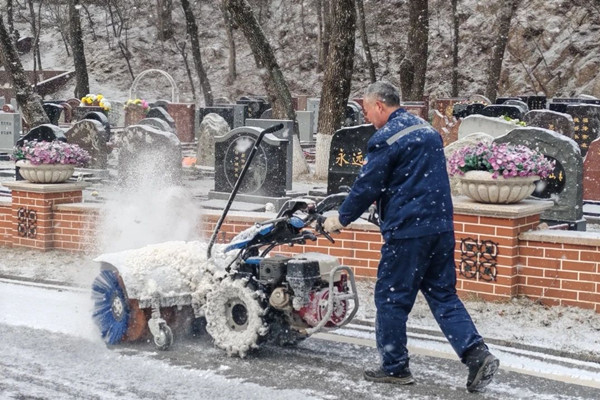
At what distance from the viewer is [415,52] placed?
28.8 m

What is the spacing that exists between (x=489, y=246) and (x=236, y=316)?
282cm

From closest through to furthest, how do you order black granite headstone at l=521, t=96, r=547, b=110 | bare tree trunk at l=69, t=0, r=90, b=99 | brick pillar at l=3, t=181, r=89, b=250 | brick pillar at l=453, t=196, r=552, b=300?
brick pillar at l=453, t=196, r=552, b=300
brick pillar at l=3, t=181, r=89, b=250
black granite headstone at l=521, t=96, r=547, b=110
bare tree trunk at l=69, t=0, r=90, b=99

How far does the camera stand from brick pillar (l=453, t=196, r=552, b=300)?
804cm

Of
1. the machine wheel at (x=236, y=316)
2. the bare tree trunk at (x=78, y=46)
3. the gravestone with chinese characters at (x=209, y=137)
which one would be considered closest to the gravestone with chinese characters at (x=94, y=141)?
the gravestone with chinese characters at (x=209, y=137)

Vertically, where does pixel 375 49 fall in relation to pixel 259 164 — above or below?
above

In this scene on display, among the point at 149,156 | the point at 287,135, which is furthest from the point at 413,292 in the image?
the point at 149,156

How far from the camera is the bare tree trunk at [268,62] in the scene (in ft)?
63.4

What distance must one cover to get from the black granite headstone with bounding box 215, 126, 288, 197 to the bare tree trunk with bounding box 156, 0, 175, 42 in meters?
44.0

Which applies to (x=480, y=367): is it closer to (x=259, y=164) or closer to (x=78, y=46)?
(x=259, y=164)

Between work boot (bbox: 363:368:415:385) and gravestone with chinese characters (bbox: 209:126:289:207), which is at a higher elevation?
gravestone with chinese characters (bbox: 209:126:289:207)

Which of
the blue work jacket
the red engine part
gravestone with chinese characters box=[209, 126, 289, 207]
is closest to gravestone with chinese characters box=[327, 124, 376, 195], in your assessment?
gravestone with chinese characters box=[209, 126, 289, 207]

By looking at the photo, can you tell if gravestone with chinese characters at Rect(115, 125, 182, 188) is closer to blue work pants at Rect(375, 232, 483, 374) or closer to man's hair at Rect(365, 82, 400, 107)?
man's hair at Rect(365, 82, 400, 107)

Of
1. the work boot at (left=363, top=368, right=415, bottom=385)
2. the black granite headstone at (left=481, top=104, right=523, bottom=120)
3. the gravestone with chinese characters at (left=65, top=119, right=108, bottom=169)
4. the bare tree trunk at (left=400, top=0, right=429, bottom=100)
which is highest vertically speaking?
the bare tree trunk at (left=400, top=0, right=429, bottom=100)

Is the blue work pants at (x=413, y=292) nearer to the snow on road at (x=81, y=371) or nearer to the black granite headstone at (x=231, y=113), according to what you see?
the snow on road at (x=81, y=371)
